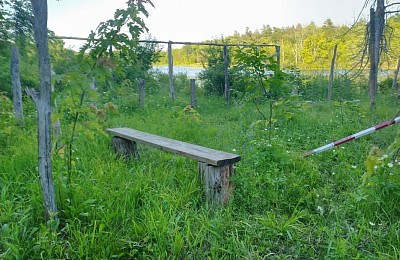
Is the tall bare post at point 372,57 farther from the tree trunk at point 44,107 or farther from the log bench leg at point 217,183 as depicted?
the tree trunk at point 44,107

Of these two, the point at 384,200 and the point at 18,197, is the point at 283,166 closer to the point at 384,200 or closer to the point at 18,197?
the point at 384,200

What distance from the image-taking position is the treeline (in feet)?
22.2

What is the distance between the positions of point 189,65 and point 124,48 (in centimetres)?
1062

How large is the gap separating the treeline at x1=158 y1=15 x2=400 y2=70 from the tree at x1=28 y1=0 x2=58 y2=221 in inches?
149

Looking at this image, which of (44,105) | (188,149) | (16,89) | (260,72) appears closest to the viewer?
(44,105)

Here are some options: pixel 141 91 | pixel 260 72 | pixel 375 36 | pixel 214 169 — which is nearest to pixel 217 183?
pixel 214 169

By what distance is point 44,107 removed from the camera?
1.85 m

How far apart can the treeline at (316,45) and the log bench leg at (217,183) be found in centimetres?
314

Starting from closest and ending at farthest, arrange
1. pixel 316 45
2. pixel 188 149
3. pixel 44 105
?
pixel 44 105, pixel 188 149, pixel 316 45

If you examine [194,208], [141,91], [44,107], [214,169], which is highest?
[44,107]

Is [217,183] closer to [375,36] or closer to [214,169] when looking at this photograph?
[214,169]

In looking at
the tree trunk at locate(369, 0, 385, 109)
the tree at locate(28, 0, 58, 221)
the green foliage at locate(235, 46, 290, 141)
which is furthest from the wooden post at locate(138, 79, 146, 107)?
the tree at locate(28, 0, 58, 221)

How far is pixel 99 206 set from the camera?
7.15ft

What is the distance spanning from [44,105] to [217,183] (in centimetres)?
137
